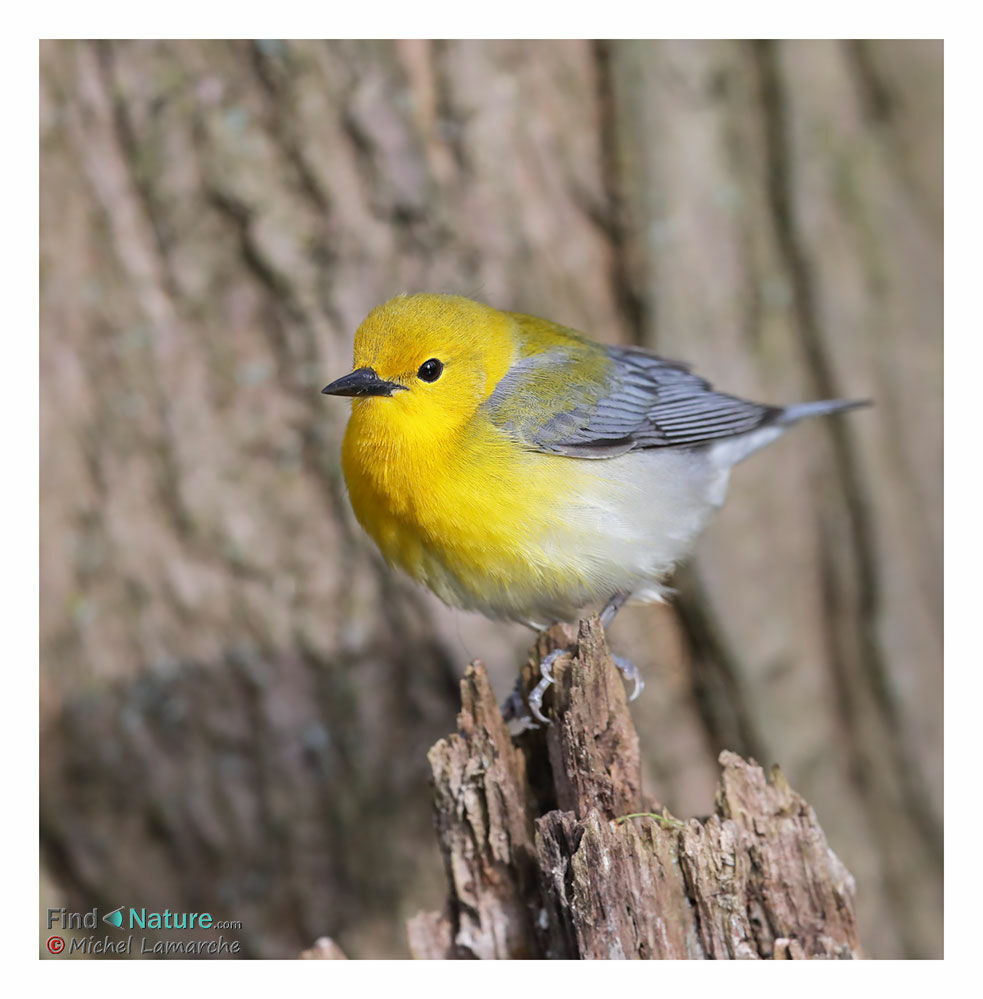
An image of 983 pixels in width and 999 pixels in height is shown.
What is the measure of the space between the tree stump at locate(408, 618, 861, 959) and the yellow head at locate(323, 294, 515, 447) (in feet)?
2.85

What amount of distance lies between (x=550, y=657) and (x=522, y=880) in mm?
704

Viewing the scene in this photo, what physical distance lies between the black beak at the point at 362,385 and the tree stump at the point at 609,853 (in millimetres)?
971

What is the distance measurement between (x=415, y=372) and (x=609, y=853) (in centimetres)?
165

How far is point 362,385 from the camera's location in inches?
121

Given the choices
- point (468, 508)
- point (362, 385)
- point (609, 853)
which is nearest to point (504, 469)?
point (468, 508)

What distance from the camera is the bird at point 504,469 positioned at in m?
3.10

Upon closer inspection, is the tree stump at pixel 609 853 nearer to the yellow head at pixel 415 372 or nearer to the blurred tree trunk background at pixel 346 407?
the yellow head at pixel 415 372

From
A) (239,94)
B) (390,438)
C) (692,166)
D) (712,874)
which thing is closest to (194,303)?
(239,94)

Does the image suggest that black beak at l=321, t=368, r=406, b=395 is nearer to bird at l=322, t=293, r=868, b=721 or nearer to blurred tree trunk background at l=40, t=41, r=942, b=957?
bird at l=322, t=293, r=868, b=721

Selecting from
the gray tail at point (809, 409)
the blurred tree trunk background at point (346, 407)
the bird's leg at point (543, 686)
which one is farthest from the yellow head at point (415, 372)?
the gray tail at point (809, 409)

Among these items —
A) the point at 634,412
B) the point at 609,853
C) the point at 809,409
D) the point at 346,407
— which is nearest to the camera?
the point at 609,853

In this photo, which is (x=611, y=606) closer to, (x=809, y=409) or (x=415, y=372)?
(x=415, y=372)

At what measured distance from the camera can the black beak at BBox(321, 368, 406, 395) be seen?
305 centimetres

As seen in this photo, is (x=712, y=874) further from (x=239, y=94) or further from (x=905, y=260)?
(x=239, y=94)
